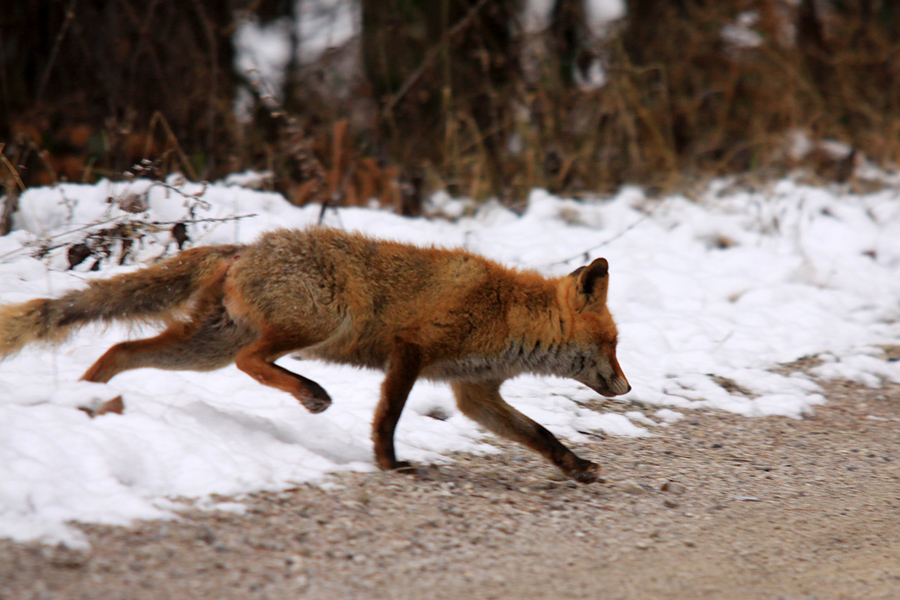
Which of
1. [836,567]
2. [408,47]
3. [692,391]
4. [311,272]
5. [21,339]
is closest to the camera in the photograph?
[836,567]

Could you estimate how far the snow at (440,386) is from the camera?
3016 millimetres

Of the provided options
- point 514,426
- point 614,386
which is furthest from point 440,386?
point 614,386

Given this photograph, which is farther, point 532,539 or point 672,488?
point 672,488

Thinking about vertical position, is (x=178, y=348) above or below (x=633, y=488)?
above

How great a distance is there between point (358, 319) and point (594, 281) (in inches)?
48.3

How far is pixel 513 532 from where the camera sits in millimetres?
3156

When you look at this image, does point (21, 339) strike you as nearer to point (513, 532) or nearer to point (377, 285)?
point (377, 285)

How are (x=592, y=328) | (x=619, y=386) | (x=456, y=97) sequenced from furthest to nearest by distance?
(x=456, y=97)
(x=619, y=386)
(x=592, y=328)

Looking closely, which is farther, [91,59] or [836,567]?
[91,59]

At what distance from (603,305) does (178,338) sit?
2147mm

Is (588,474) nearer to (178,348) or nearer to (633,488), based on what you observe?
(633,488)

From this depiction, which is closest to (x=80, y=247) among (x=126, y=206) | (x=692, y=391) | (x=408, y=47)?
(x=126, y=206)

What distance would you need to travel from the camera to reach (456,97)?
10898 millimetres

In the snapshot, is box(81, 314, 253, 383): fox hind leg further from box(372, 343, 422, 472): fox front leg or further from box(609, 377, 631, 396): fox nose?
box(609, 377, 631, 396): fox nose
